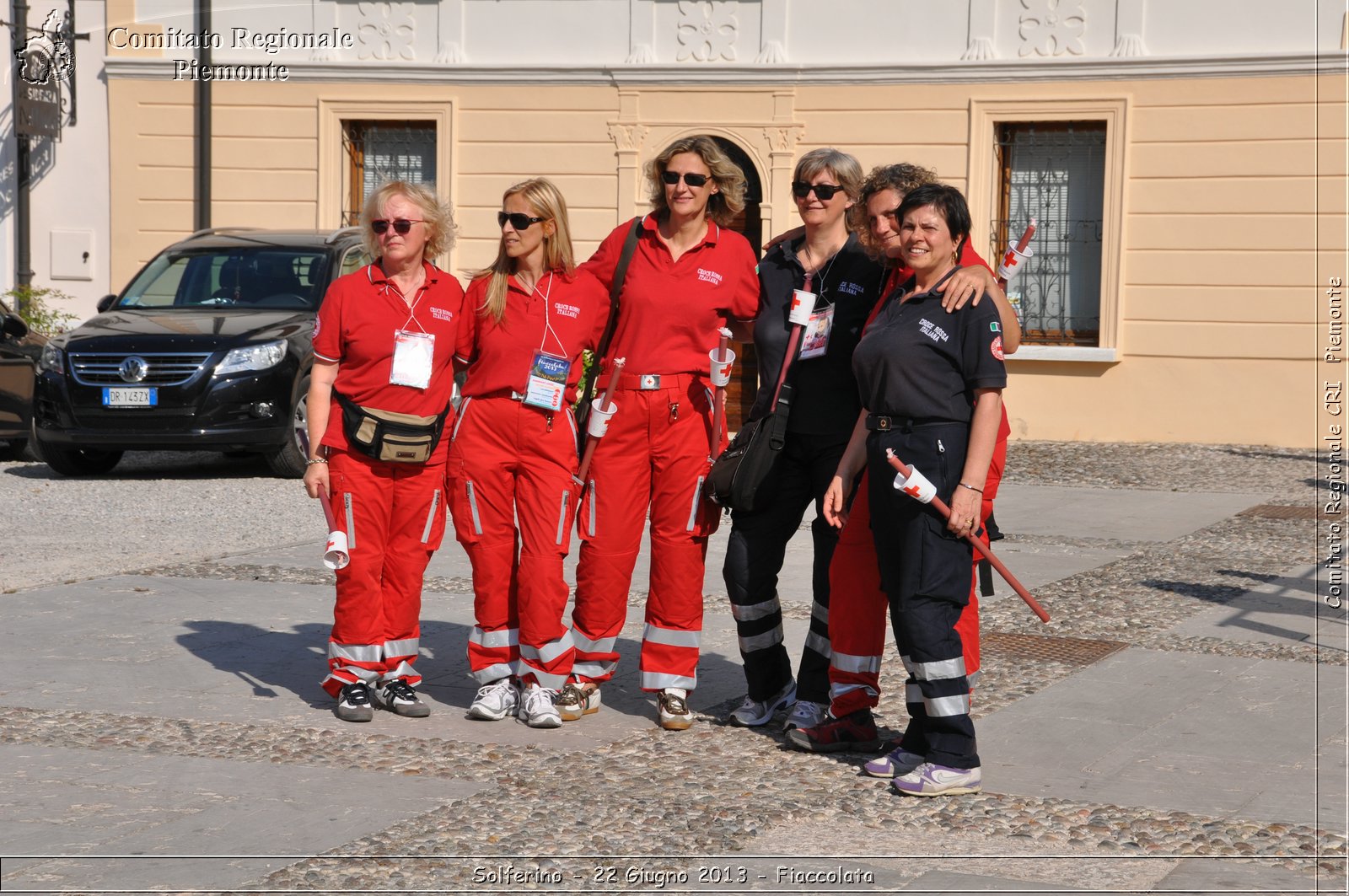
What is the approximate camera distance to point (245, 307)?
12.7 metres

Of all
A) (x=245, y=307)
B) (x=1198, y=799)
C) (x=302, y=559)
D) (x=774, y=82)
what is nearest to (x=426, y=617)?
(x=302, y=559)

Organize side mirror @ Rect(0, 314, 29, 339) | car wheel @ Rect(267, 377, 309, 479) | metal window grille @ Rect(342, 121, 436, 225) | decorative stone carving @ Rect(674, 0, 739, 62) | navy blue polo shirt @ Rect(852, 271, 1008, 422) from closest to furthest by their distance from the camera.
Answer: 1. navy blue polo shirt @ Rect(852, 271, 1008, 422)
2. car wheel @ Rect(267, 377, 309, 479)
3. side mirror @ Rect(0, 314, 29, 339)
4. decorative stone carving @ Rect(674, 0, 739, 62)
5. metal window grille @ Rect(342, 121, 436, 225)

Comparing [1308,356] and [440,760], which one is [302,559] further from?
[1308,356]

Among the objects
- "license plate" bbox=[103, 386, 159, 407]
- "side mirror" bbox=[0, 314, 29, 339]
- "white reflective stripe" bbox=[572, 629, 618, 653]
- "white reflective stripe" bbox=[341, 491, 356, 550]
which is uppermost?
"side mirror" bbox=[0, 314, 29, 339]

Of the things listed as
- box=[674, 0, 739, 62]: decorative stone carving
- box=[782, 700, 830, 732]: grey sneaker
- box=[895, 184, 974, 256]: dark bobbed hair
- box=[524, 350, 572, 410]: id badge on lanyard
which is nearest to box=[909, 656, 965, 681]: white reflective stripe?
box=[782, 700, 830, 732]: grey sneaker

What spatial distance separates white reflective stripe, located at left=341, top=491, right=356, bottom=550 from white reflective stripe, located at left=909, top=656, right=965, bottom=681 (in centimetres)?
199

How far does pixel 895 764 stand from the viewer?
4953 millimetres

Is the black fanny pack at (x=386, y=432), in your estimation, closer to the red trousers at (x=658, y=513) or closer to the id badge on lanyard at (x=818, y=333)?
the red trousers at (x=658, y=513)

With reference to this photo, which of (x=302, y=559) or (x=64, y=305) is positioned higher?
(x=64, y=305)

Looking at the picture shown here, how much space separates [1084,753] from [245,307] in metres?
8.99

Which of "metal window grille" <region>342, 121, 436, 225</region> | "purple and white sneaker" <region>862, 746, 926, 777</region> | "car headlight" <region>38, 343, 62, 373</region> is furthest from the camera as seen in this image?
"metal window grille" <region>342, 121, 436, 225</region>

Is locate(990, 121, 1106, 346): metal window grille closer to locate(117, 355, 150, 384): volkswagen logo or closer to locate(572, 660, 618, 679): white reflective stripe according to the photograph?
locate(117, 355, 150, 384): volkswagen logo

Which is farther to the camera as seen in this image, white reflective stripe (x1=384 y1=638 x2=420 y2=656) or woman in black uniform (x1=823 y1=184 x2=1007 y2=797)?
white reflective stripe (x1=384 y1=638 x2=420 y2=656)

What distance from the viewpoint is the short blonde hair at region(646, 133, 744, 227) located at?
5555mm
